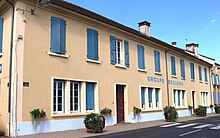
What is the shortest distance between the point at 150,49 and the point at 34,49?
1106 centimetres

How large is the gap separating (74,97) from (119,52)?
17.3ft

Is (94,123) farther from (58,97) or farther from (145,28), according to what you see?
(145,28)

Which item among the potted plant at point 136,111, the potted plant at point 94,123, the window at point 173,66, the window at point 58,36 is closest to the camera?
the potted plant at point 94,123

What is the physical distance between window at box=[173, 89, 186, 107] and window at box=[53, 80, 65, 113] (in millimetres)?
13493

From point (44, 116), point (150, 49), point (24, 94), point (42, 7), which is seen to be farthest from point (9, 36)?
point (150, 49)

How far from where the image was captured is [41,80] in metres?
12.1

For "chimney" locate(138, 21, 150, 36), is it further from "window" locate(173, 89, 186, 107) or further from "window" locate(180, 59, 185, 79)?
"window" locate(173, 89, 186, 107)

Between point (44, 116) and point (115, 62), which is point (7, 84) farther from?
point (115, 62)

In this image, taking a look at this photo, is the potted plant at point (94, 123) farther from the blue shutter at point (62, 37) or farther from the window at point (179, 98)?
the window at point (179, 98)

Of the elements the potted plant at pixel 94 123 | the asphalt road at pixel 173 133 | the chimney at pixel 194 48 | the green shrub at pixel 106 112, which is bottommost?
the asphalt road at pixel 173 133

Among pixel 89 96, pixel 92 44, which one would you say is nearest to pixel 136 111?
pixel 89 96

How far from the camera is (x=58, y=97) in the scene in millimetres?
12875

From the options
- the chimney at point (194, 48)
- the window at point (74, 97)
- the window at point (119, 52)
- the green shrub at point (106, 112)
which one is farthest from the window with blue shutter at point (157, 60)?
the chimney at point (194, 48)

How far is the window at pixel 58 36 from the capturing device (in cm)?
1289
